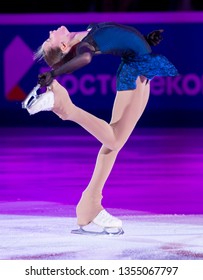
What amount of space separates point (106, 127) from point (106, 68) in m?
6.05

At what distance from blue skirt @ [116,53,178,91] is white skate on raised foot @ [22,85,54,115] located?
0.45 m

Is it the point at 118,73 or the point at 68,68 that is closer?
the point at 68,68

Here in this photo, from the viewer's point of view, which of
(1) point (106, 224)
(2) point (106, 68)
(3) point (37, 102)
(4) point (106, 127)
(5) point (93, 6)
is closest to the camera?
(3) point (37, 102)

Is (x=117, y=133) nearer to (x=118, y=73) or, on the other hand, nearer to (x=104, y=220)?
(x=118, y=73)

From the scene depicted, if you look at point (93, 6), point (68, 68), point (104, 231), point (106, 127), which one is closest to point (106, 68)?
point (93, 6)

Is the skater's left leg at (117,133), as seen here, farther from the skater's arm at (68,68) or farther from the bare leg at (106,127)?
the skater's arm at (68,68)

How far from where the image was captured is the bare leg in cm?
422

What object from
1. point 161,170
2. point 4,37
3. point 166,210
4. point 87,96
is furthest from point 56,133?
point 166,210

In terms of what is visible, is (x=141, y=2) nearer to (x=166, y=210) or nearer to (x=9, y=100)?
(x=9, y=100)

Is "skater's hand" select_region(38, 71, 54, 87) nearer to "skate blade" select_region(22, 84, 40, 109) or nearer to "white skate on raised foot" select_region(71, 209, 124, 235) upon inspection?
"skate blade" select_region(22, 84, 40, 109)

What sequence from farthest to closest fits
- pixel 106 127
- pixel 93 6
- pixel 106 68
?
pixel 93 6
pixel 106 68
pixel 106 127

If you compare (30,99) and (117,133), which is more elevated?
(30,99)

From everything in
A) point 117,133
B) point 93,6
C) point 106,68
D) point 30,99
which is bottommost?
point 106,68

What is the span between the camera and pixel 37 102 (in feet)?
12.9
